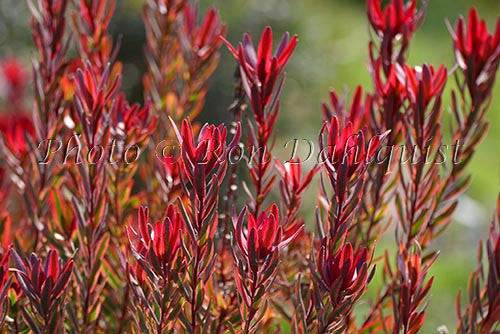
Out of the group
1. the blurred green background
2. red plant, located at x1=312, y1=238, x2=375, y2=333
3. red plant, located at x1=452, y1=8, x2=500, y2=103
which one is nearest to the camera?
red plant, located at x1=312, y1=238, x2=375, y2=333

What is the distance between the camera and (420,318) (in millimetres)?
1144

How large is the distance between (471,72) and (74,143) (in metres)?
0.85

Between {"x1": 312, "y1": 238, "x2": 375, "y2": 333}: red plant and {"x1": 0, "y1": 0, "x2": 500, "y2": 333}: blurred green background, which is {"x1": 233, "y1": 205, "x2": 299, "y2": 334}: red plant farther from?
{"x1": 0, "y1": 0, "x2": 500, "y2": 333}: blurred green background

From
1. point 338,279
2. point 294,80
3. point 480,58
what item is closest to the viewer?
point 338,279

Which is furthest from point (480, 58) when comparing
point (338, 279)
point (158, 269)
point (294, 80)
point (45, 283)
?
point (294, 80)

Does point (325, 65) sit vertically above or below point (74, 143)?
above

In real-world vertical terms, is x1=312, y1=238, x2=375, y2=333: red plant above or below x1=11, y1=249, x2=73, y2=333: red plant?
above

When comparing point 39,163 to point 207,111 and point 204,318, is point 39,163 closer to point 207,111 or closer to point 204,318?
point 204,318

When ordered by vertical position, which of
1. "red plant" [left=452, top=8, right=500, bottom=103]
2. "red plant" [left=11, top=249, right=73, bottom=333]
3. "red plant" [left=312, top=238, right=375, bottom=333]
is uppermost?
"red plant" [left=452, top=8, right=500, bottom=103]

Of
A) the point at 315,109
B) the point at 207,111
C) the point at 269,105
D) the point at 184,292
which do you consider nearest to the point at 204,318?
the point at 184,292

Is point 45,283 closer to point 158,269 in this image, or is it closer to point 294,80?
point 158,269

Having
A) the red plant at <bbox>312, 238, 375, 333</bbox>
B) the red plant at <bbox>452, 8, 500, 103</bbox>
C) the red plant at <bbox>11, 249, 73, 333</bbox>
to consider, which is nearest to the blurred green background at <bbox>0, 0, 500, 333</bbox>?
the red plant at <bbox>452, 8, 500, 103</bbox>

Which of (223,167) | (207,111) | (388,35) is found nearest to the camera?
(223,167)

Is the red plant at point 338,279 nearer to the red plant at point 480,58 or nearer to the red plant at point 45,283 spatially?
the red plant at point 45,283
